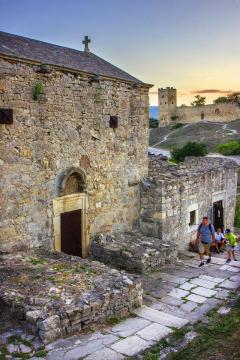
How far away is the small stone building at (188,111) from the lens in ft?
205

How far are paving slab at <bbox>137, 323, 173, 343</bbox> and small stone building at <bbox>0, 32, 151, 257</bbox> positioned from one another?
3.67 metres

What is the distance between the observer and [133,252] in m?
9.98

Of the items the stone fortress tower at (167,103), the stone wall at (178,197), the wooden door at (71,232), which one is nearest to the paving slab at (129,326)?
the wooden door at (71,232)

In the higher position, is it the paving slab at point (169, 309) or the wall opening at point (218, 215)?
the wall opening at point (218, 215)

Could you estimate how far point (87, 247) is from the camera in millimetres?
10539

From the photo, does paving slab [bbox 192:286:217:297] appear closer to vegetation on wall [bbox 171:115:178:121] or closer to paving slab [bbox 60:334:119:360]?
paving slab [bbox 60:334:119:360]

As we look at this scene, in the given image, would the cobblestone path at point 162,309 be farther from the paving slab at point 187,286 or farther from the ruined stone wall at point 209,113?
the ruined stone wall at point 209,113

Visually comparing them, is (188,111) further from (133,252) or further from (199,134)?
(133,252)

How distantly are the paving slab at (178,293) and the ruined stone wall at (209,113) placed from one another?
57454 millimetres

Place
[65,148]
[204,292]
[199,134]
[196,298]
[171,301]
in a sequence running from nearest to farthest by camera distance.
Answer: [171,301]
[196,298]
[204,292]
[65,148]
[199,134]

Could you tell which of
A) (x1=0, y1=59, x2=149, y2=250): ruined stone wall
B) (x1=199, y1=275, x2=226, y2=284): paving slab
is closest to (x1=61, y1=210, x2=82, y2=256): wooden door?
(x1=0, y1=59, x2=149, y2=250): ruined stone wall

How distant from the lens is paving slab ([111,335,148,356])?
5.81 metres

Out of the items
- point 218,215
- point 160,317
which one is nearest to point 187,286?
point 160,317

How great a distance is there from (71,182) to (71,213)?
0.81m
